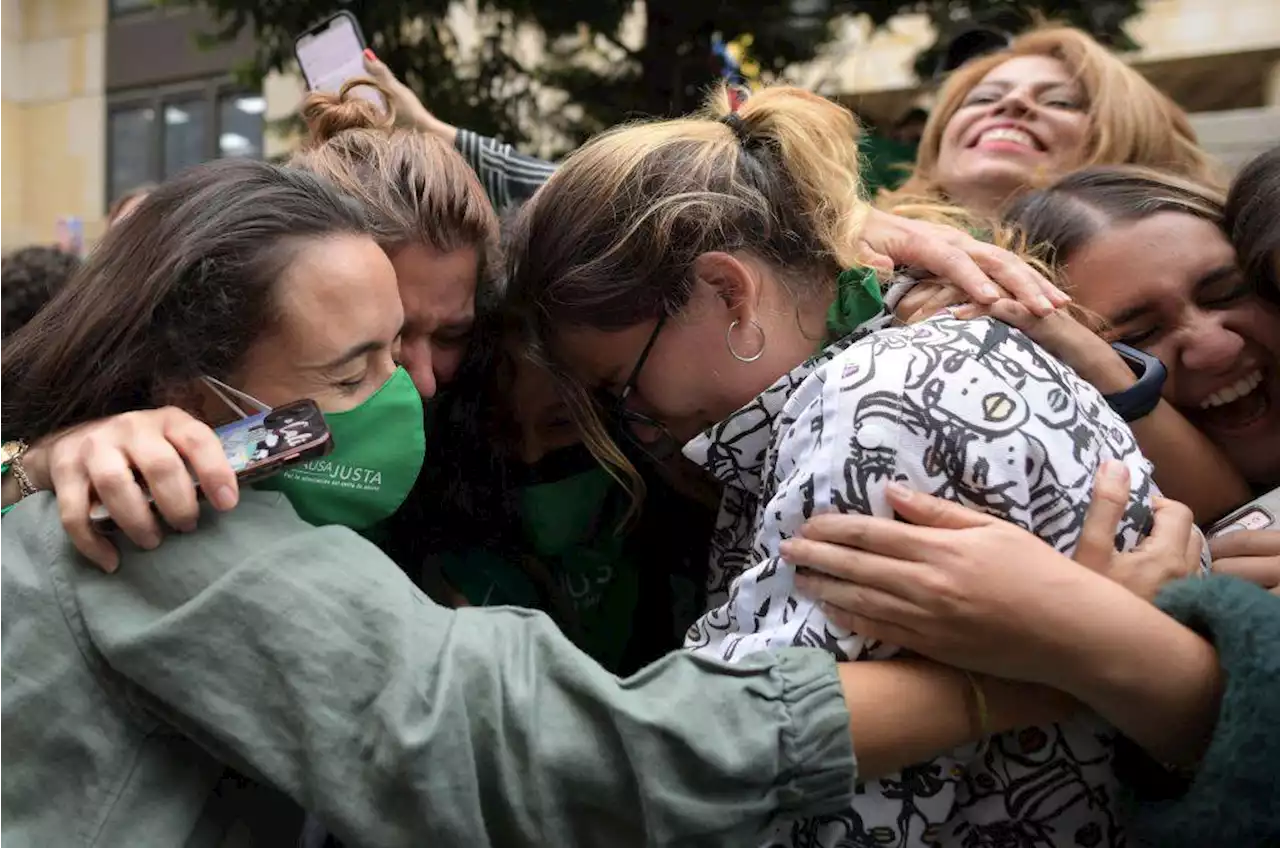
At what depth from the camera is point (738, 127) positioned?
6.66ft

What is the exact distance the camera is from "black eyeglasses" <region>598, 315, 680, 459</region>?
6.63 ft

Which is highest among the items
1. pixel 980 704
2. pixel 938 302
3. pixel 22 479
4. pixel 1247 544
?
pixel 938 302

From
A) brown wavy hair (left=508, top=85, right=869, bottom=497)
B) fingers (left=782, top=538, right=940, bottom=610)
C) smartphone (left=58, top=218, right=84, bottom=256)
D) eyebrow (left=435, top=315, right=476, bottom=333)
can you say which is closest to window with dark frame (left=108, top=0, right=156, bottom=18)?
smartphone (left=58, top=218, right=84, bottom=256)

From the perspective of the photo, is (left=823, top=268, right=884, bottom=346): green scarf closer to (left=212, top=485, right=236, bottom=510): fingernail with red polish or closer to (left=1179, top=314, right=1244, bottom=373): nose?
(left=1179, top=314, right=1244, bottom=373): nose

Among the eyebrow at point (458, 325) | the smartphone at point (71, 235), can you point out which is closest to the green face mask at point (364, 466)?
the eyebrow at point (458, 325)

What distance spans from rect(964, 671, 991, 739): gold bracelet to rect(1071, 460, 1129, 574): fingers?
0.22 metres

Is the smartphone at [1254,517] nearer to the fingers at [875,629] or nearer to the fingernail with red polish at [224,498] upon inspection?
the fingers at [875,629]

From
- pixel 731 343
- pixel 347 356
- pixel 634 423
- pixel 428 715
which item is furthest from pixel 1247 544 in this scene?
pixel 347 356

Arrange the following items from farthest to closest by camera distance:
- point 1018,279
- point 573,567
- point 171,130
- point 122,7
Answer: point 171,130 → point 122,7 → point 573,567 → point 1018,279

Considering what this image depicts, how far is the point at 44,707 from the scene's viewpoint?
1.29 meters

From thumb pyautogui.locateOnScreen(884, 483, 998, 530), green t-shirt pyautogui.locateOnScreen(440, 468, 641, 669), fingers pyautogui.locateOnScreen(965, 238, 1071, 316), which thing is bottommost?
green t-shirt pyautogui.locateOnScreen(440, 468, 641, 669)

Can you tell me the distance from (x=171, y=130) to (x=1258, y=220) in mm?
11194

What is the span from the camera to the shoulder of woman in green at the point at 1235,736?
137 cm

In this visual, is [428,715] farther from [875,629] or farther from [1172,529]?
[1172,529]
